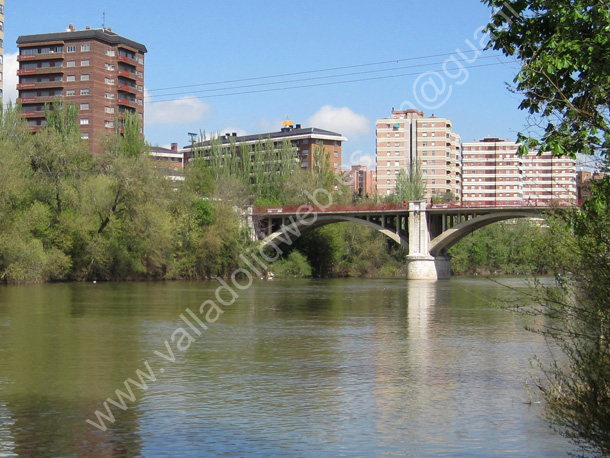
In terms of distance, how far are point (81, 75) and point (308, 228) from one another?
4467 centimetres

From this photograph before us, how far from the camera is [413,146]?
174 m

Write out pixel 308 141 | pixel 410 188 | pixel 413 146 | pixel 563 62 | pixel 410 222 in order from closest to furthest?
1. pixel 563 62
2. pixel 410 222
3. pixel 410 188
4. pixel 308 141
5. pixel 413 146

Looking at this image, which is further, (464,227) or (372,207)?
(372,207)

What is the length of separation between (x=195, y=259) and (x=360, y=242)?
27.4m

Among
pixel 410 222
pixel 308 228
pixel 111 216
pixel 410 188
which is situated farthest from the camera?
pixel 410 188

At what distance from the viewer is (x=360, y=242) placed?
98312mm

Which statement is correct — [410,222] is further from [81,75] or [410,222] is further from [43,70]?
[43,70]

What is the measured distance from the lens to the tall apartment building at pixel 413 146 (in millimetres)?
172875

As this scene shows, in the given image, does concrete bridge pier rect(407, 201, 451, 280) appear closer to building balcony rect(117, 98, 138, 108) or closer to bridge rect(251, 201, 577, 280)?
bridge rect(251, 201, 577, 280)

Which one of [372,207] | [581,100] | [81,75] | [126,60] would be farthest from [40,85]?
[581,100]

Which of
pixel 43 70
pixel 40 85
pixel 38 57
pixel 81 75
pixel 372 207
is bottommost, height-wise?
pixel 372 207

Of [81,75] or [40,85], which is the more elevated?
[81,75]

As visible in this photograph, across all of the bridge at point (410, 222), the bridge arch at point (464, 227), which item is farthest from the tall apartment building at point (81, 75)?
the bridge arch at point (464, 227)

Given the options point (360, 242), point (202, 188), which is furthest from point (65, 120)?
point (360, 242)
